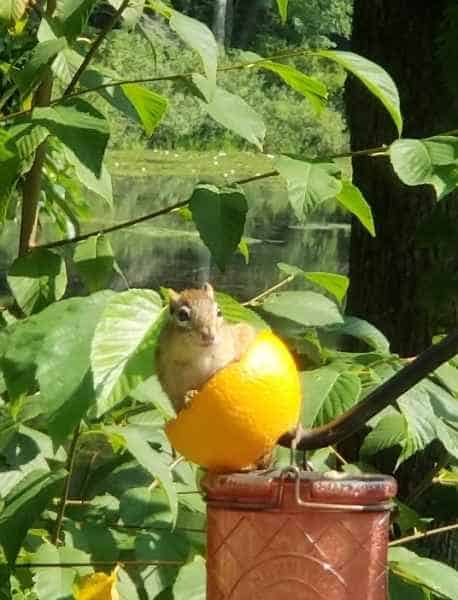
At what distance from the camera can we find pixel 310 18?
66.3 ft

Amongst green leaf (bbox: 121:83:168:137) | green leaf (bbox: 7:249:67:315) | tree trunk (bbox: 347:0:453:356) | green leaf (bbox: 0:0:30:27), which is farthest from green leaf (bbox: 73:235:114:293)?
tree trunk (bbox: 347:0:453:356)

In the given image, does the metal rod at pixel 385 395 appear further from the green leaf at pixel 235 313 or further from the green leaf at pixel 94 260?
the green leaf at pixel 94 260

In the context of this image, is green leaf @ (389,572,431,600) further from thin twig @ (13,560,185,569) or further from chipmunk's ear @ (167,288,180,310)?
chipmunk's ear @ (167,288,180,310)

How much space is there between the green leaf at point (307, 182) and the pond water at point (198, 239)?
1.09ft

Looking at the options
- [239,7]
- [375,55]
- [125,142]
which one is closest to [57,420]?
[375,55]

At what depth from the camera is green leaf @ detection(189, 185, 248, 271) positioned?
1227 mm

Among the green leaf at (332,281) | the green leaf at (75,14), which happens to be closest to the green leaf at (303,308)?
the green leaf at (332,281)

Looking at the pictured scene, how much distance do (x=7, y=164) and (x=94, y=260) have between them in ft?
0.61

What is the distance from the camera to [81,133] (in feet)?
3.84

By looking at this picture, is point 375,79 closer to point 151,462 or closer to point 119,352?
point 151,462

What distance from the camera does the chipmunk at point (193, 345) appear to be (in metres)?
0.88

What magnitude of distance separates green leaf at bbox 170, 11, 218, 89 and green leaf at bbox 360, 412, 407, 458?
0.40 meters

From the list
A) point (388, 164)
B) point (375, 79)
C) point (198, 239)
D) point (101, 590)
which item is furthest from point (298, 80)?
point (198, 239)

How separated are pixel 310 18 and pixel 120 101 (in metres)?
19.3
